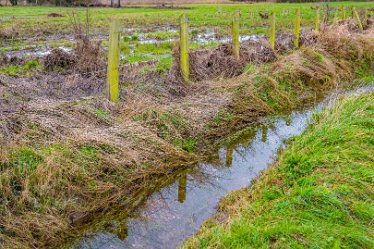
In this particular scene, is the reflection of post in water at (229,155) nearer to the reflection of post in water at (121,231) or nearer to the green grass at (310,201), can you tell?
the green grass at (310,201)

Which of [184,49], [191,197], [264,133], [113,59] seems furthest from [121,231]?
[184,49]

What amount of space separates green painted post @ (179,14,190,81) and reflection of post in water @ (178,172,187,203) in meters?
3.62

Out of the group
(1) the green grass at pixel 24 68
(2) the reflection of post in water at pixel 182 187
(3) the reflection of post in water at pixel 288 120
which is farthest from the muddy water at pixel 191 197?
(1) the green grass at pixel 24 68

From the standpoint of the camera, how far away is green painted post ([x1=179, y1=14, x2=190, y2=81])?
9812mm

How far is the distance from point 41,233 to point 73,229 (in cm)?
46

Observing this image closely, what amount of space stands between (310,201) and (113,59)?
4759 millimetres

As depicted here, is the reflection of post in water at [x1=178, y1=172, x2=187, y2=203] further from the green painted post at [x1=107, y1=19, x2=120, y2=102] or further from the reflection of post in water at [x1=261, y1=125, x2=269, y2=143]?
the reflection of post in water at [x1=261, y1=125, x2=269, y2=143]

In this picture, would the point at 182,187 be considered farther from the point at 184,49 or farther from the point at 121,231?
the point at 184,49

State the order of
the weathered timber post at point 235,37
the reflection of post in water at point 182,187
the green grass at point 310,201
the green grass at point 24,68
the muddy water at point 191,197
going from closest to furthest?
the green grass at point 310,201 < the muddy water at point 191,197 < the reflection of post in water at point 182,187 < the green grass at point 24,68 < the weathered timber post at point 235,37

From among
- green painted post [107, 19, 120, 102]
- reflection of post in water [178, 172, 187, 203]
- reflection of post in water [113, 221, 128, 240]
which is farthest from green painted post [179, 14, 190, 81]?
reflection of post in water [113, 221, 128, 240]

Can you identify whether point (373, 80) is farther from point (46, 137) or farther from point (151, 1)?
point (151, 1)

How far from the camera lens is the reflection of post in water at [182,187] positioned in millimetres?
6424

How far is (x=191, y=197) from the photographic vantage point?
646 cm

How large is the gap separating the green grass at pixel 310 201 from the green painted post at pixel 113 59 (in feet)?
11.2
